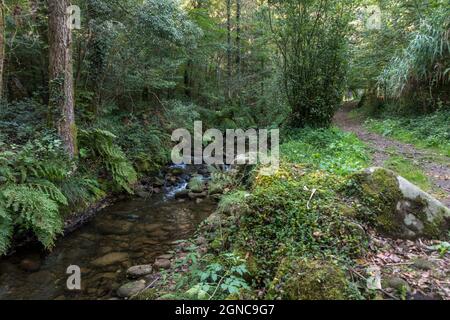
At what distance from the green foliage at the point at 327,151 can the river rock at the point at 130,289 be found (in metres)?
3.19

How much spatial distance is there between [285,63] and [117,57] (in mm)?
4543

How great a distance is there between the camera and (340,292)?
2396mm

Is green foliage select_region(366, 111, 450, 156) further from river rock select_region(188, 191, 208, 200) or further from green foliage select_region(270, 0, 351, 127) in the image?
river rock select_region(188, 191, 208, 200)

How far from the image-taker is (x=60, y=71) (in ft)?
18.2

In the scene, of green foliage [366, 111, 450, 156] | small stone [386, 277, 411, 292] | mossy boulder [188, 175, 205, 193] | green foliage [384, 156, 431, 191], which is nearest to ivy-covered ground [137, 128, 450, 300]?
small stone [386, 277, 411, 292]

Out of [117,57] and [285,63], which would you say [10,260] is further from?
[285,63]

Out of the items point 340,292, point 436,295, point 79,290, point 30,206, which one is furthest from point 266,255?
point 30,206

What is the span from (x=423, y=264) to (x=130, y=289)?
3.17 meters

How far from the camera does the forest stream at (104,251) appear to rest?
385 centimetres

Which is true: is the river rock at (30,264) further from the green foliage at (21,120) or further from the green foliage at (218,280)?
the green foliage at (218,280)

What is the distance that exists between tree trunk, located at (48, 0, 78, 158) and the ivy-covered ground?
3368 mm

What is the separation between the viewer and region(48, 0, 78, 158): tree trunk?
5.45 m

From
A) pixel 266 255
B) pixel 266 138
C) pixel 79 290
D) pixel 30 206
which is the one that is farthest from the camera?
pixel 266 138

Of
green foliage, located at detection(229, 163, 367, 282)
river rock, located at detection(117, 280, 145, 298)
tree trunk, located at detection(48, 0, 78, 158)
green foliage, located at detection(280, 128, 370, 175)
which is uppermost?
tree trunk, located at detection(48, 0, 78, 158)
